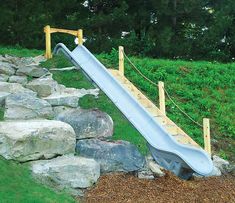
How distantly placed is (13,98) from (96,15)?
1157cm

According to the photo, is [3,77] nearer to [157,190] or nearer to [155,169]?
[155,169]

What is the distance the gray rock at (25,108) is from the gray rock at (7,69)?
2565 mm

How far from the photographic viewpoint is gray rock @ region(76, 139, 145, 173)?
842 cm

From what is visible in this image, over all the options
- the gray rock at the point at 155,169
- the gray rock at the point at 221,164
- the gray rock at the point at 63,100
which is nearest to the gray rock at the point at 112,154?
the gray rock at the point at 155,169

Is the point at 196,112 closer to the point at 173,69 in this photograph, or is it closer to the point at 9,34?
the point at 173,69

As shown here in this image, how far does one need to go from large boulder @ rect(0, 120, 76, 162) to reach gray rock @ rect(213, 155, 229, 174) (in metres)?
2.94

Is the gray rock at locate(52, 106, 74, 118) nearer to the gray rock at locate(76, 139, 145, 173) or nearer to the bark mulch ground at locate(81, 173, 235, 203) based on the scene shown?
the gray rock at locate(76, 139, 145, 173)

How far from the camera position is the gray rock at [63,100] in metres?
10.5

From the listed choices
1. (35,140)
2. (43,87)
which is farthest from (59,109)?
(35,140)

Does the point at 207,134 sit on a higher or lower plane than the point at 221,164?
higher

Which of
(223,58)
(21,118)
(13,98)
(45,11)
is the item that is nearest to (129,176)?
(21,118)

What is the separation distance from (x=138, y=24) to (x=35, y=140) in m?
15.3

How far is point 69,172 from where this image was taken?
7789 millimetres

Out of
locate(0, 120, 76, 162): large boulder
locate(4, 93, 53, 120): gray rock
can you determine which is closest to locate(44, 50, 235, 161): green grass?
locate(4, 93, 53, 120): gray rock
